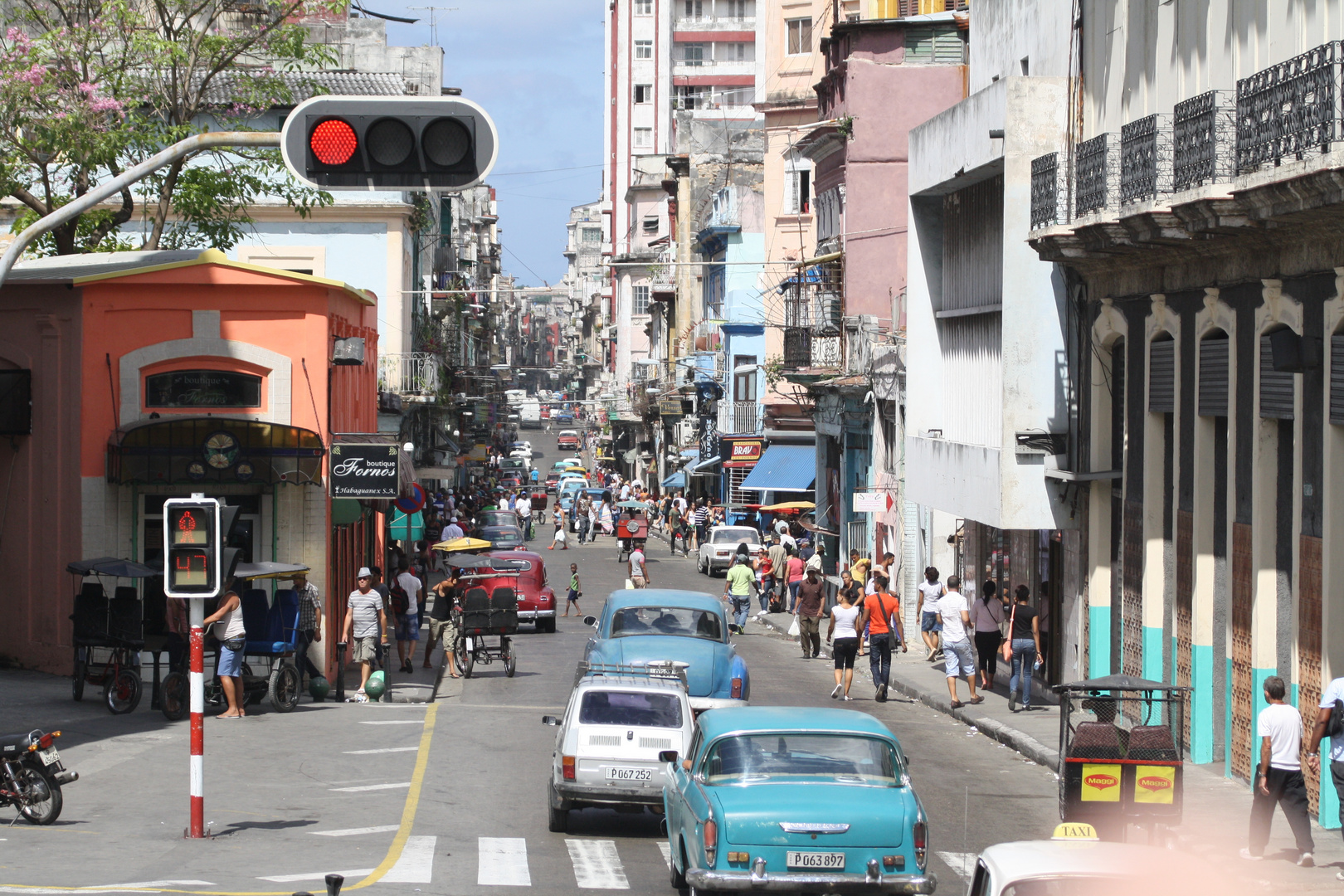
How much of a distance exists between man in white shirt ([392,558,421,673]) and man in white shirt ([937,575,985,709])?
924 cm

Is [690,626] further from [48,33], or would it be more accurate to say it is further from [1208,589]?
[48,33]

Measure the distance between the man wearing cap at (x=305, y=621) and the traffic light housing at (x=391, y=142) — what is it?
13.7 metres

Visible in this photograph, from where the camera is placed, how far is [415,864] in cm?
1297

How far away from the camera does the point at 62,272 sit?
2497 cm

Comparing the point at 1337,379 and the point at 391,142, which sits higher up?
the point at 391,142

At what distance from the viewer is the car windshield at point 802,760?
11.7 metres

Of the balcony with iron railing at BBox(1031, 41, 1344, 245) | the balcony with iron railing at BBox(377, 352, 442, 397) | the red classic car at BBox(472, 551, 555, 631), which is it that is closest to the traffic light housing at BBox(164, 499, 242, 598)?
the balcony with iron railing at BBox(1031, 41, 1344, 245)

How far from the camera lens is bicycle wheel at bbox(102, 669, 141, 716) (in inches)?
828

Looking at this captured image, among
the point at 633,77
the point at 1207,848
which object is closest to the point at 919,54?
the point at 1207,848

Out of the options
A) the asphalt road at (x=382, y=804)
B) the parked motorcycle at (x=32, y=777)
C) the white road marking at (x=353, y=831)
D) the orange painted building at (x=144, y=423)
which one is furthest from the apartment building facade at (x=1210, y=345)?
the orange painted building at (x=144, y=423)

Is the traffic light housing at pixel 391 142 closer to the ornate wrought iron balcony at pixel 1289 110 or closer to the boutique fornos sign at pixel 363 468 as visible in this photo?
the ornate wrought iron balcony at pixel 1289 110

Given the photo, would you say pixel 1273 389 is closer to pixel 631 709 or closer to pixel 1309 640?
pixel 1309 640

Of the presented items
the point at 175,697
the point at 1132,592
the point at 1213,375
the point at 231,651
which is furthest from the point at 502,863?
the point at 1132,592

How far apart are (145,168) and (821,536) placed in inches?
1354
